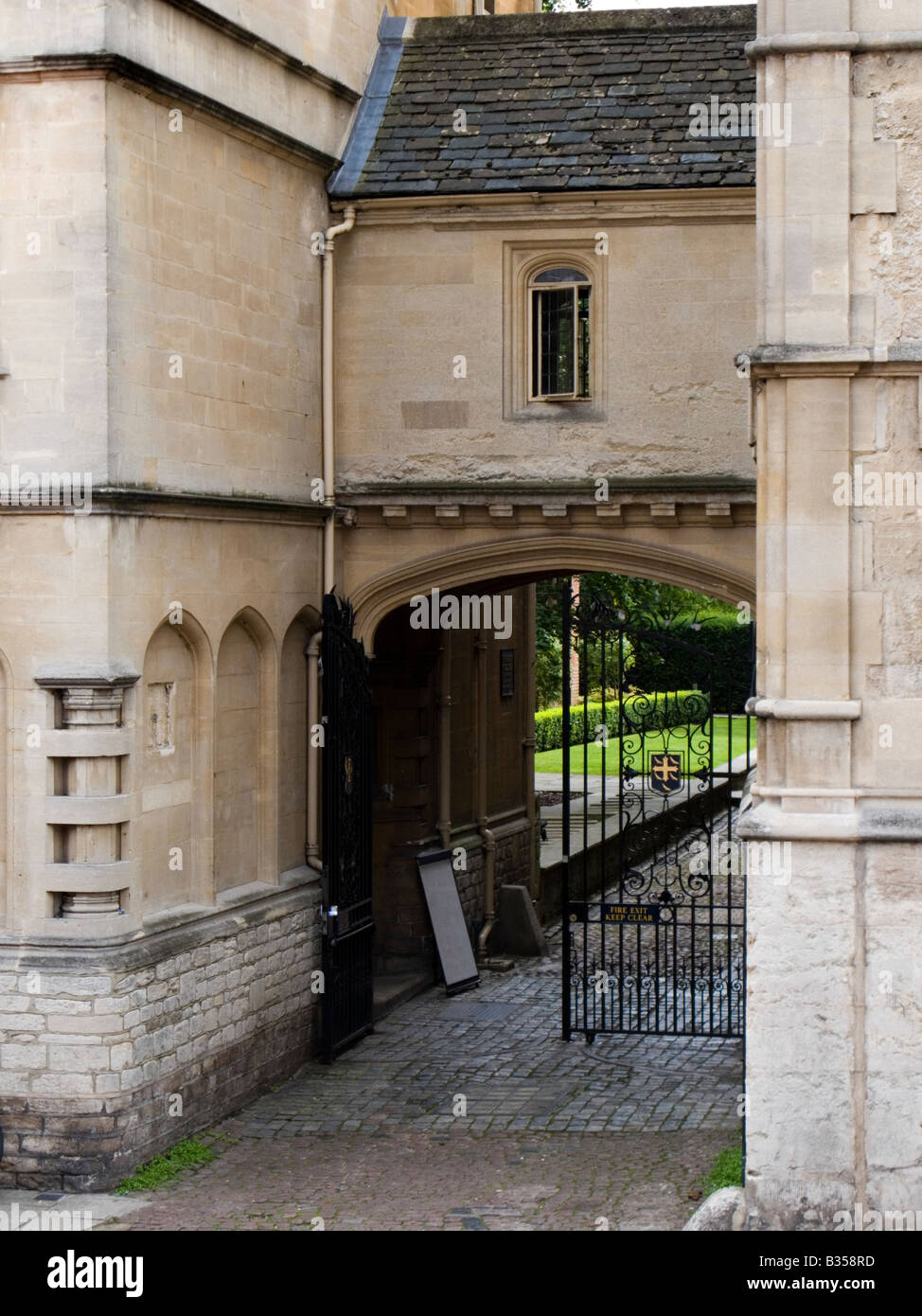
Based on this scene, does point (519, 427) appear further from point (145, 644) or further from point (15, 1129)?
point (15, 1129)

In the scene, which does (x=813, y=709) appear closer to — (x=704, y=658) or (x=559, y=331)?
(x=559, y=331)

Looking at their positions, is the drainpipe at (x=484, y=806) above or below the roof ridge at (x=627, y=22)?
below

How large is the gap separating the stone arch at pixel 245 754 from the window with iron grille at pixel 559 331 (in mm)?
2842

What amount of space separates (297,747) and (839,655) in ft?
19.4

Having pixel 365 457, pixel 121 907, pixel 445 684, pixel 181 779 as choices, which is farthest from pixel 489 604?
pixel 121 907

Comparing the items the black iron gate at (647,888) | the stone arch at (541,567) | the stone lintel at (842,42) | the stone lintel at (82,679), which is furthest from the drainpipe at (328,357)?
the stone lintel at (842,42)

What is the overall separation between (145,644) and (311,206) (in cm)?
416

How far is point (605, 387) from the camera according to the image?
13.8 metres

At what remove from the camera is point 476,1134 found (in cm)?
1217

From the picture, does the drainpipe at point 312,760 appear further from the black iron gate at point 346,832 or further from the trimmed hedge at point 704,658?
the trimmed hedge at point 704,658

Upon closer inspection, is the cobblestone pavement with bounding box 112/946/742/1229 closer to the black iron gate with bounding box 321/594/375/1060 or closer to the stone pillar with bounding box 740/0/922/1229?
the black iron gate with bounding box 321/594/375/1060

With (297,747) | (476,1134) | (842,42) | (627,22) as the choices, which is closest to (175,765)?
(297,747)

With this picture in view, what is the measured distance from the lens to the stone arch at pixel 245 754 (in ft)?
41.7

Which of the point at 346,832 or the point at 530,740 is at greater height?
the point at 530,740
